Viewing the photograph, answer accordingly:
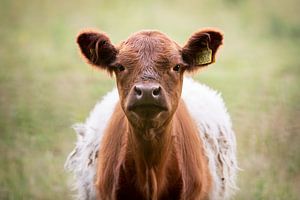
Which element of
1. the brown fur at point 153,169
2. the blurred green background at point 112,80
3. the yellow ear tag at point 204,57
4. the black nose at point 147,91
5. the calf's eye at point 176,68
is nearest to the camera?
the black nose at point 147,91

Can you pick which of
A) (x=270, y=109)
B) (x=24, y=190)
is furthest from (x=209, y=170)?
(x=270, y=109)

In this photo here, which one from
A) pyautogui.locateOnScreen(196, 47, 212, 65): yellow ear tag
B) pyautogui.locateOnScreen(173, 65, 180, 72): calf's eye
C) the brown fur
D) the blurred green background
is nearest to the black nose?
pyautogui.locateOnScreen(173, 65, 180, 72): calf's eye

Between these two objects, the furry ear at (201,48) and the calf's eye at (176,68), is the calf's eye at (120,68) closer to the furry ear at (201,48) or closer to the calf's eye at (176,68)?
the calf's eye at (176,68)

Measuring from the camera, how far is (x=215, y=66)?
13.7 metres

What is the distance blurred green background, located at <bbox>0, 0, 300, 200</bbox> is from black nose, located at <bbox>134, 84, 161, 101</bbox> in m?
2.82

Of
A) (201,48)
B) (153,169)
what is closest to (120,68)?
(201,48)

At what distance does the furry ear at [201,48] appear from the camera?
239 inches

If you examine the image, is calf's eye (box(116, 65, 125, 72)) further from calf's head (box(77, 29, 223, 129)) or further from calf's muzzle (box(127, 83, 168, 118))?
calf's muzzle (box(127, 83, 168, 118))

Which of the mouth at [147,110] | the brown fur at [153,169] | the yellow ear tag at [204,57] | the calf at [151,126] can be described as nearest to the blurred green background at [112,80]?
the calf at [151,126]

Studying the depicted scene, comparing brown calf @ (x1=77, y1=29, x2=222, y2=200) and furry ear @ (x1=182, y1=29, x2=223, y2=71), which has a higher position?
furry ear @ (x1=182, y1=29, x2=223, y2=71)

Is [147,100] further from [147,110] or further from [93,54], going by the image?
[93,54]

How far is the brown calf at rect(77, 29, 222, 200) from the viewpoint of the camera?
569 centimetres

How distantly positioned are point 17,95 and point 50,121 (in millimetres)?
1347

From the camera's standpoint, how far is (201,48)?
6.12 meters
